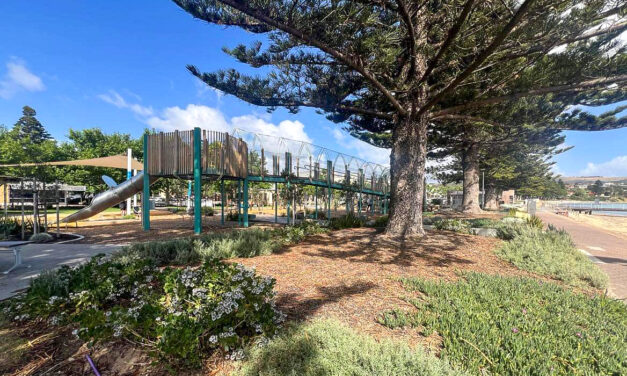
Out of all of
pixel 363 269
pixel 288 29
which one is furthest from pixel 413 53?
pixel 363 269

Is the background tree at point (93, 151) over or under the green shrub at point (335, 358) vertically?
over

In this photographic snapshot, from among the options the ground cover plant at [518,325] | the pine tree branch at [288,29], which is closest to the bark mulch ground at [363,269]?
the ground cover plant at [518,325]

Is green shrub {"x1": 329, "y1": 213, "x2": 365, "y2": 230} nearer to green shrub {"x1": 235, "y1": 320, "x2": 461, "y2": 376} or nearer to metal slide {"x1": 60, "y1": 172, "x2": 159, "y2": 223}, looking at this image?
→ green shrub {"x1": 235, "y1": 320, "x2": 461, "y2": 376}

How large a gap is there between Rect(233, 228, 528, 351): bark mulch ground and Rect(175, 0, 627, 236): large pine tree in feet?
4.15

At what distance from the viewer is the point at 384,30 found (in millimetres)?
6055

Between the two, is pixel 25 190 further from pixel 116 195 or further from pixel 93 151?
pixel 93 151

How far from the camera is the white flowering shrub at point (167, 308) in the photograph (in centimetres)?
203

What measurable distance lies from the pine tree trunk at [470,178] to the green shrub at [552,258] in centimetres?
1105

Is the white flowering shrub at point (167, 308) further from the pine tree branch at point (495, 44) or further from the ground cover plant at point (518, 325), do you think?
the pine tree branch at point (495, 44)

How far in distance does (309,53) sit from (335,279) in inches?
225

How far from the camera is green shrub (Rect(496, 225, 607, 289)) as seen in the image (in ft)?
15.2

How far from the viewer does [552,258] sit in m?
5.51

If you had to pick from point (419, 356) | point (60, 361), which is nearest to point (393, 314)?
point (419, 356)

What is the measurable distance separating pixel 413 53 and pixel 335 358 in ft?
19.7
